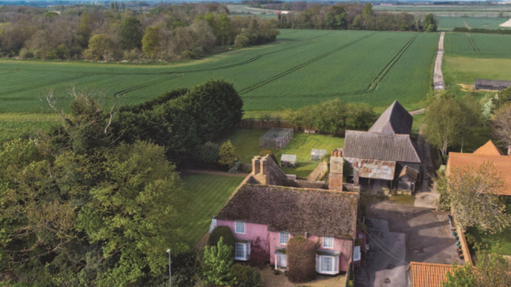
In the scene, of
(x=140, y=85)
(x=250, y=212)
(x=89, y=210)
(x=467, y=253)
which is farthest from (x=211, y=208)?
(x=140, y=85)

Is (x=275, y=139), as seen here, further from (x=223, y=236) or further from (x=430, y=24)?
(x=430, y=24)

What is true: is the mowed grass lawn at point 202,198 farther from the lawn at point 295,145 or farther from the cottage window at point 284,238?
the cottage window at point 284,238

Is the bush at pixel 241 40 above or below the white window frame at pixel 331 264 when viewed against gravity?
above

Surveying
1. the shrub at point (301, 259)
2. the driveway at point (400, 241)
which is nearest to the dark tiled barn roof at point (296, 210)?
the shrub at point (301, 259)

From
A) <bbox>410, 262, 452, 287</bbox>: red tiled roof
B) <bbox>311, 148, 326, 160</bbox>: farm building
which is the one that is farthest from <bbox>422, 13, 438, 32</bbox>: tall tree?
<bbox>410, 262, 452, 287</bbox>: red tiled roof

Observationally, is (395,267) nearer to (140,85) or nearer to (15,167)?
(15,167)

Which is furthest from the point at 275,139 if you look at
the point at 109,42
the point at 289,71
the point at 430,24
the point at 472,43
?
the point at 430,24
